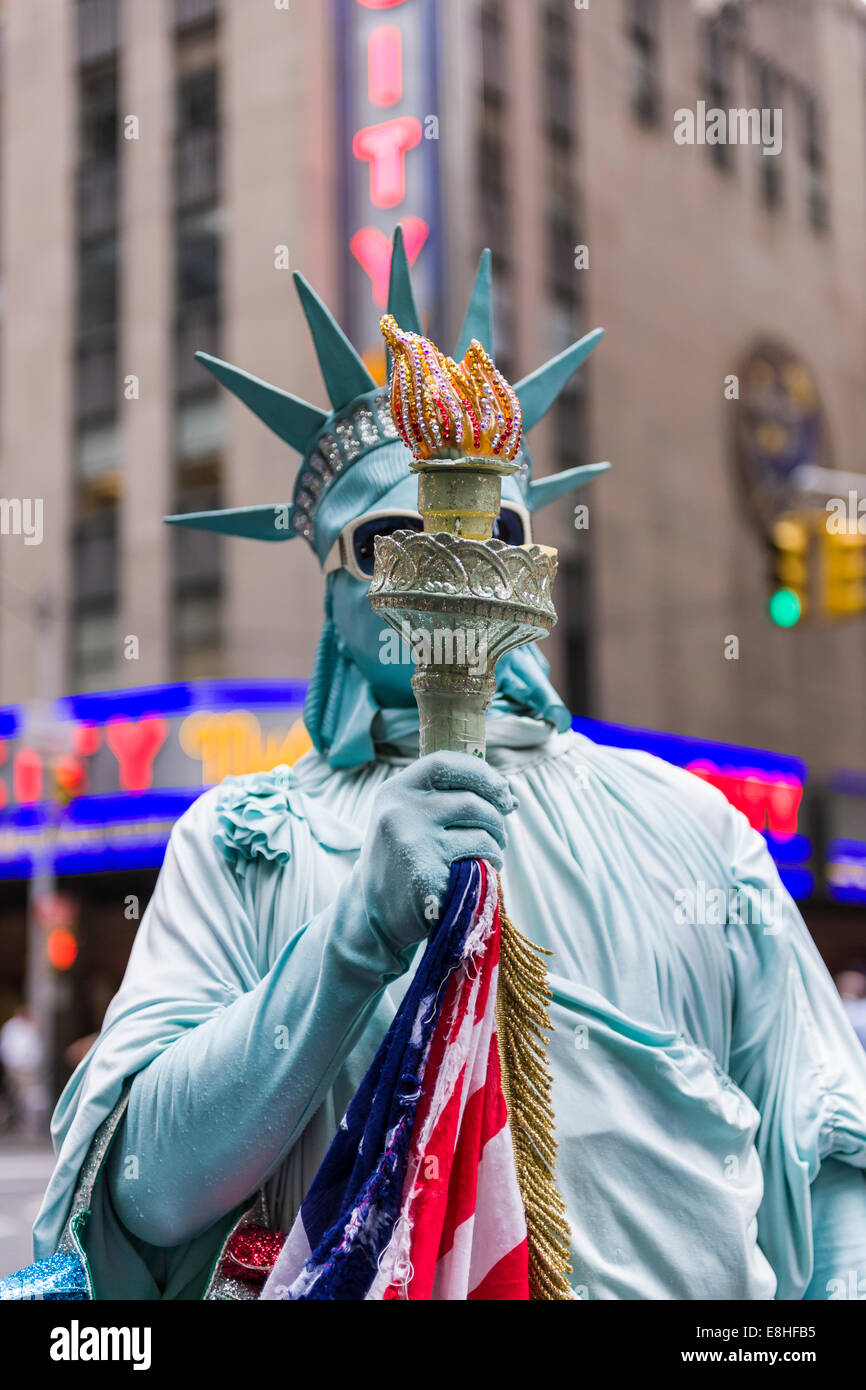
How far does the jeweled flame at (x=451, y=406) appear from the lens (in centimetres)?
175

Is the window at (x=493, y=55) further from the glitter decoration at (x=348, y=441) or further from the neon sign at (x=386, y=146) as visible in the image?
the glitter decoration at (x=348, y=441)

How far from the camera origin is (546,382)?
263cm

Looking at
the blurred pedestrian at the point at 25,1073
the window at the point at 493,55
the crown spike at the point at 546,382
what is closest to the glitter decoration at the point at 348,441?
the crown spike at the point at 546,382

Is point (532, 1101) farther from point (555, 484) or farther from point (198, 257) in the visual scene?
point (198, 257)

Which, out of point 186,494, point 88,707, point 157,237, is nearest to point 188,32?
point 157,237

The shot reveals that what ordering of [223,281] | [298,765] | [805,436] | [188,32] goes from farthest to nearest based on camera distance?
[805,436] < [188,32] < [223,281] < [298,765]

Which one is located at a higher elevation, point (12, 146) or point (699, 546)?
point (12, 146)

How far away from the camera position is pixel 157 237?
22.2 meters

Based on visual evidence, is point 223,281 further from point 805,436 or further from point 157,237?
point 805,436

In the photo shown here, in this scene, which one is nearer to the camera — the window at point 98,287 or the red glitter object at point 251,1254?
the red glitter object at point 251,1254

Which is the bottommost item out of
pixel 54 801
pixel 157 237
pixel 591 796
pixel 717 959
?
pixel 54 801

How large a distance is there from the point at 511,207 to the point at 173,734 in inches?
388

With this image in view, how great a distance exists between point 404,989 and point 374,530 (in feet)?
2.39

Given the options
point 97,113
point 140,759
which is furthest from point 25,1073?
point 97,113
